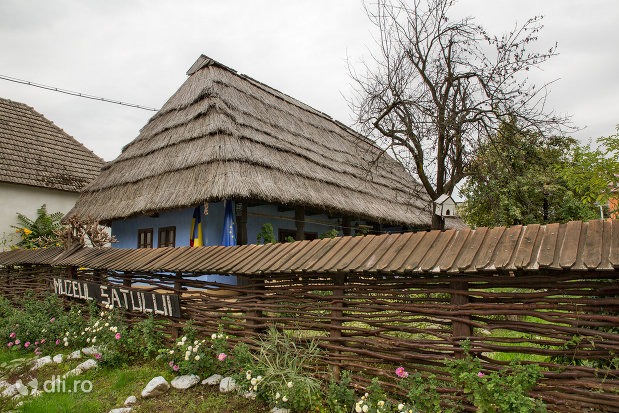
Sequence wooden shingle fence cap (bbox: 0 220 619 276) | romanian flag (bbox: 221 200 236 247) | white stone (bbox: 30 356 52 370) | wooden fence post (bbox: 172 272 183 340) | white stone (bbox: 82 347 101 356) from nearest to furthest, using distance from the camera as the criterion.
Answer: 1. wooden shingle fence cap (bbox: 0 220 619 276)
2. wooden fence post (bbox: 172 272 183 340)
3. white stone (bbox: 30 356 52 370)
4. white stone (bbox: 82 347 101 356)
5. romanian flag (bbox: 221 200 236 247)

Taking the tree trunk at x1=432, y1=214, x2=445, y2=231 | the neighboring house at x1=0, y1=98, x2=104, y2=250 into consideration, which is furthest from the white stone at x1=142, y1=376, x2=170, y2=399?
the neighboring house at x1=0, y1=98, x2=104, y2=250

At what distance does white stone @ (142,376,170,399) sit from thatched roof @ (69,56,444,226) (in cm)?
387

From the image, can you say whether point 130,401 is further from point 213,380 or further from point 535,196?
point 535,196

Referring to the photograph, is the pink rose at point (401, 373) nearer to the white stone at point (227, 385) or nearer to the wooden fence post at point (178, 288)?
the white stone at point (227, 385)

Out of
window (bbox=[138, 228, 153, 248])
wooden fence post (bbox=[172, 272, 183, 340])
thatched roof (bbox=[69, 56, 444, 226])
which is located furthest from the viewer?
window (bbox=[138, 228, 153, 248])

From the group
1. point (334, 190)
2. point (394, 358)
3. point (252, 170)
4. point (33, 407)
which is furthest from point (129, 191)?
point (394, 358)

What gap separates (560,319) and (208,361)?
3.46m

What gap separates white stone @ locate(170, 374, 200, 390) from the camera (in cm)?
416

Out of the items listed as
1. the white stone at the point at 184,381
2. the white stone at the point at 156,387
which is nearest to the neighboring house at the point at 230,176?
the white stone at the point at 184,381

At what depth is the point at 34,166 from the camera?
543 inches

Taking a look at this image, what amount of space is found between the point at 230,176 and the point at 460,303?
5675mm

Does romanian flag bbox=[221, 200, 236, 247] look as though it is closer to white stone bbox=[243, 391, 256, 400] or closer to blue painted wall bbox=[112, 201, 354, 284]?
blue painted wall bbox=[112, 201, 354, 284]

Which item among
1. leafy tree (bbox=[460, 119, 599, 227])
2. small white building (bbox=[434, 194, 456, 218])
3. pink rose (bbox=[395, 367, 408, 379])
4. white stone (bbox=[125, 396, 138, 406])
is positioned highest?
leafy tree (bbox=[460, 119, 599, 227])
